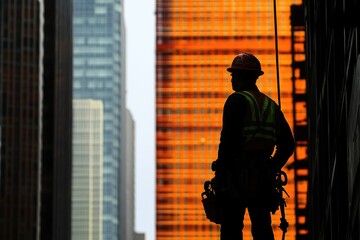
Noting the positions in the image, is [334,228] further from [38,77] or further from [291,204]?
[291,204]

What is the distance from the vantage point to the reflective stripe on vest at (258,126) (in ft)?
44.4

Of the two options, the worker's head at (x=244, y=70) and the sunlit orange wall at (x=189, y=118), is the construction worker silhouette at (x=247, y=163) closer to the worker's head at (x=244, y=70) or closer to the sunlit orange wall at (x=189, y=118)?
the worker's head at (x=244, y=70)

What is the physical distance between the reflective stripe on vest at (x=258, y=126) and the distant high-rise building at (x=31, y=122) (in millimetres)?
114837

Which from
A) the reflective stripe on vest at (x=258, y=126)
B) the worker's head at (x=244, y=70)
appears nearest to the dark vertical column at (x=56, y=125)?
the worker's head at (x=244, y=70)

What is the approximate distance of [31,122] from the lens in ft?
438

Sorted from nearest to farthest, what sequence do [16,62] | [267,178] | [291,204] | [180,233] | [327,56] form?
[267,178] < [327,56] < [16,62] < [291,204] < [180,233]

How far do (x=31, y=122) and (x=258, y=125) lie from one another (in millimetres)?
121055

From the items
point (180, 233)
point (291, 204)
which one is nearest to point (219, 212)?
point (291, 204)

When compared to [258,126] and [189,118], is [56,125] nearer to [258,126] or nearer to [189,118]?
[189,118]

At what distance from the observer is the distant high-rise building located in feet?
427

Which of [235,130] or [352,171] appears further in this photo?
[352,171]

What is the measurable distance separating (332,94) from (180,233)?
174089 millimetres

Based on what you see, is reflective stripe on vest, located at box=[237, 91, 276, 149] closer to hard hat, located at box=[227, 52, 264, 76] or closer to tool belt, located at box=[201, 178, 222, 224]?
hard hat, located at box=[227, 52, 264, 76]

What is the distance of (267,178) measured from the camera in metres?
13.5
